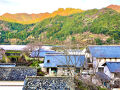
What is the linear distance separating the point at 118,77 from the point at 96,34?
83.3 ft

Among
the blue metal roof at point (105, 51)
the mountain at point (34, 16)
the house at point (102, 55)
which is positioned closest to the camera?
the house at point (102, 55)

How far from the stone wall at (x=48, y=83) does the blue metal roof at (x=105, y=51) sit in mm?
8928

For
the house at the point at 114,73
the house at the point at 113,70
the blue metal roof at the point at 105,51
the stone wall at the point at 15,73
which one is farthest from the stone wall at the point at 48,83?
the blue metal roof at the point at 105,51

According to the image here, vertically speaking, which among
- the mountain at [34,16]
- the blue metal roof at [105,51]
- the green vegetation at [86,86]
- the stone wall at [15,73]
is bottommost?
the stone wall at [15,73]

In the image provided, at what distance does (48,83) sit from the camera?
23.8 ft

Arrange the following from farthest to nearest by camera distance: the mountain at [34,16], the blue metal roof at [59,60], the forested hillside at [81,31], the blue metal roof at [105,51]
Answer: the mountain at [34,16] → the forested hillside at [81,31] → the blue metal roof at [59,60] → the blue metal roof at [105,51]

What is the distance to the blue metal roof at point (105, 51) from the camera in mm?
15447

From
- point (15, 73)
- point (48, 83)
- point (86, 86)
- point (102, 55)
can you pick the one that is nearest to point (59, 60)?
point (102, 55)

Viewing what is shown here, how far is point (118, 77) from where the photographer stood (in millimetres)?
11336

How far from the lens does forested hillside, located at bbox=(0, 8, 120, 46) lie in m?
29.8

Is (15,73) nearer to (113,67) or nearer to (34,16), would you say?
(113,67)

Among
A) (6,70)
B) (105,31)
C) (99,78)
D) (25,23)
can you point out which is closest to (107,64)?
(99,78)

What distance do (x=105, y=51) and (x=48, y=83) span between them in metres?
10.8

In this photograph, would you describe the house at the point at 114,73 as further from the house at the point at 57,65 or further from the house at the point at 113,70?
the house at the point at 57,65
